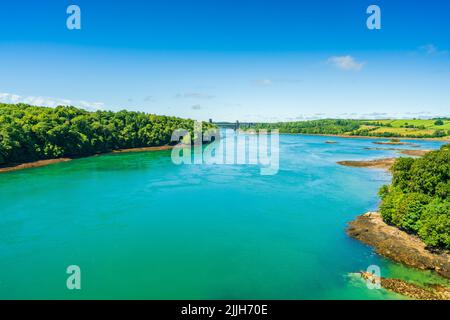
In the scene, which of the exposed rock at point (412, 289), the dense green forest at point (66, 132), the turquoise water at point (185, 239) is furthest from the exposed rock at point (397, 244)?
the dense green forest at point (66, 132)

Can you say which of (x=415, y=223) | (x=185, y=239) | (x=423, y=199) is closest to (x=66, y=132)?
(x=185, y=239)

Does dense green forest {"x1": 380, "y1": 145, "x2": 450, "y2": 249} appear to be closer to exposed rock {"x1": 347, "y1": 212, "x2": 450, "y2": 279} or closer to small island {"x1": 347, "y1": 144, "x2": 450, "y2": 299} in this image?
small island {"x1": 347, "y1": 144, "x2": 450, "y2": 299}

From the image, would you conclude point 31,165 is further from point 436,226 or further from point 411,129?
point 411,129

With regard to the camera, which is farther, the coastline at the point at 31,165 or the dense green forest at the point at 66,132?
the dense green forest at the point at 66,132

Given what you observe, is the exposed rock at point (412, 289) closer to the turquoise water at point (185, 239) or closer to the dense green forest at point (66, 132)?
the turquoise water at point (185, 239)

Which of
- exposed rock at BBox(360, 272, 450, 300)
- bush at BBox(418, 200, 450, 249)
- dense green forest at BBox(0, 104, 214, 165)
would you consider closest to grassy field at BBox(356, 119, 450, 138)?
dense green forest at BBox(0, 104, 214, 165)
